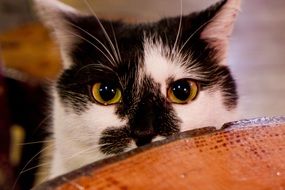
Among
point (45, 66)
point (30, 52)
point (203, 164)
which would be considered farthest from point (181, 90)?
point (30, 52)

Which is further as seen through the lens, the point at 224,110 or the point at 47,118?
the point at 47,118

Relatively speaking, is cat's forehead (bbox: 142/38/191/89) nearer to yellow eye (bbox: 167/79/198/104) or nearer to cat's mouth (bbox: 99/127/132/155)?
yellow eye (bbox: 167/79/198/104)

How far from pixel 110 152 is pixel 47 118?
42cm

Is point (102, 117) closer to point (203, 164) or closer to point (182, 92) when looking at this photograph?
point (182, 92)

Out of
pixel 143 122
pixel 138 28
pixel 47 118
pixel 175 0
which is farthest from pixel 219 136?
pixel 175 0

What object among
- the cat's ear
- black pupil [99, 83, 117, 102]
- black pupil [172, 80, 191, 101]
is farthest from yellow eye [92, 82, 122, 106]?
the cat's ear

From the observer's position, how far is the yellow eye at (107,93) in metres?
0.95

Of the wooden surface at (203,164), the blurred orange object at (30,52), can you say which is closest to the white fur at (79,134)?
the wooden surface at (203,164)

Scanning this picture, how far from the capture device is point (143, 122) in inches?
33.9

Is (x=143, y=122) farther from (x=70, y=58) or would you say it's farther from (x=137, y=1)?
(x=137, y=1)

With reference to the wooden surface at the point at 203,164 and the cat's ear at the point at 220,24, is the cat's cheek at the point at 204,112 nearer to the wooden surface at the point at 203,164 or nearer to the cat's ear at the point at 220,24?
the cat's ear at the point at 220,24

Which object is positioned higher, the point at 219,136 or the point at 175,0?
the point at 175,0

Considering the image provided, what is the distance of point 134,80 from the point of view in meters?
0.94

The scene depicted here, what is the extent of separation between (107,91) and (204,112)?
18 centimetres
